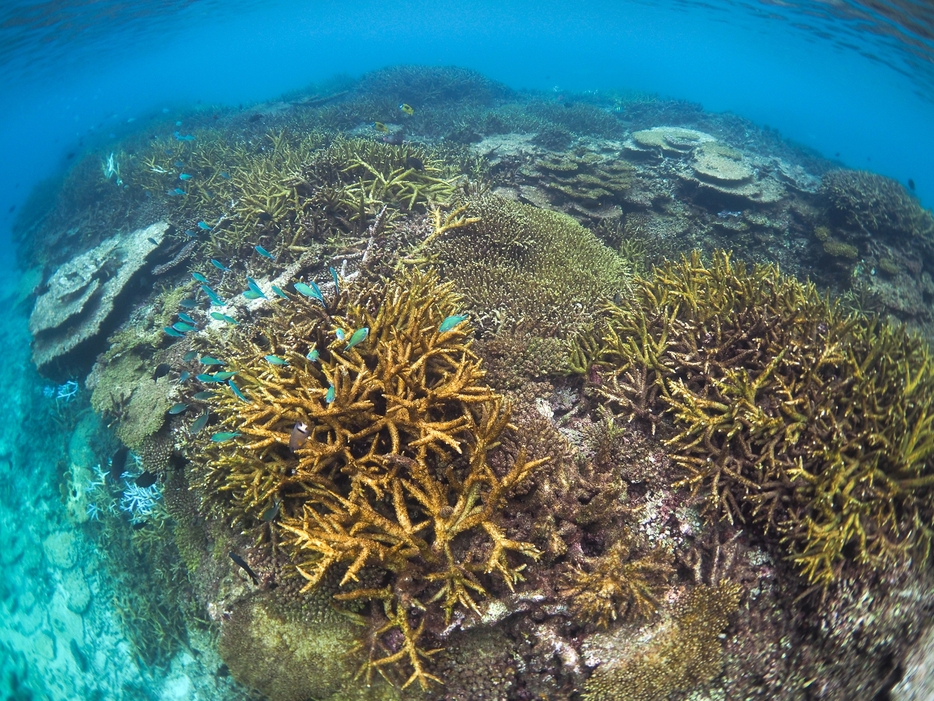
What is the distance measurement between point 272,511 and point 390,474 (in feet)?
4.03

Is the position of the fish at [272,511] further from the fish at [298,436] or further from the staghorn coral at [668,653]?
the staghorn coral at [668,653]

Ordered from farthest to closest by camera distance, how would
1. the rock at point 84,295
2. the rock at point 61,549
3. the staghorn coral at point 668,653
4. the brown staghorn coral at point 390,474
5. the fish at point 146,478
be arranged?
1. the rock at point 84,295
2. the rock at point 61,549
3. the fish at point 146,478
4. the staghorn coral at point 668,653
5. the brown staghorn coral at point 390,474

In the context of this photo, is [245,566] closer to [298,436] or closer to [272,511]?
[272,511]

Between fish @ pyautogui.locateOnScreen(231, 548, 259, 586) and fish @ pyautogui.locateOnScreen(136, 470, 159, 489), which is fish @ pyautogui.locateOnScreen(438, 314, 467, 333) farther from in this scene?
fish @ pyautogui.locateOnScreen(136, 470, 159, 489)

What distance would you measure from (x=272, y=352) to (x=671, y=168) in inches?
493

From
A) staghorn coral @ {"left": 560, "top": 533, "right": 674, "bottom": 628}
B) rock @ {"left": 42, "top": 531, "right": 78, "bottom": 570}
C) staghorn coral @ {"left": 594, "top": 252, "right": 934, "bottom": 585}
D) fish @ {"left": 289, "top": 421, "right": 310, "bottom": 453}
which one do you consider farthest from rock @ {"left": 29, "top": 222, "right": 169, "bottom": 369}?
staghorn coral @ {"left": 560, "top": 533, "right": 674, "bottom": 628}

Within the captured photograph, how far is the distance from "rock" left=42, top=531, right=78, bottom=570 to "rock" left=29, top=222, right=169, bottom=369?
3677mm

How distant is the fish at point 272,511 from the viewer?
3.61 meters

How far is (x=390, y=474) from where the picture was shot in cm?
321

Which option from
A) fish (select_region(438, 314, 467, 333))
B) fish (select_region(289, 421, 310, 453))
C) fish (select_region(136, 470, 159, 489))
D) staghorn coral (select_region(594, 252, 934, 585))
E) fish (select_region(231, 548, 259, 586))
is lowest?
fish (select_region(136, 470, 159, 489))

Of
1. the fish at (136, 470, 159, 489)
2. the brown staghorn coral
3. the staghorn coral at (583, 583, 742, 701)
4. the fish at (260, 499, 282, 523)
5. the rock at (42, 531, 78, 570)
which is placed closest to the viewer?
the brown staghorn coral

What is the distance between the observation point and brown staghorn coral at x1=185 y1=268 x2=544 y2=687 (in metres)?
3.08

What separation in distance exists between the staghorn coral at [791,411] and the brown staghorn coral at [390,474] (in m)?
1.60

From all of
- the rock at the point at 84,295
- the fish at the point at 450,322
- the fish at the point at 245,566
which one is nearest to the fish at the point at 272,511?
the fish at the point at 245,566
